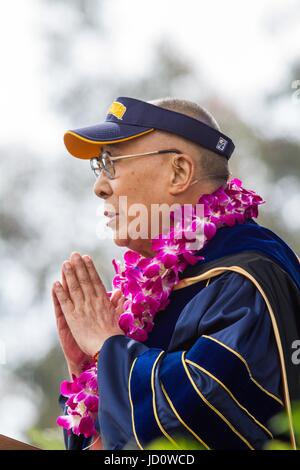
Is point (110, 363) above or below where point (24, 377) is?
below

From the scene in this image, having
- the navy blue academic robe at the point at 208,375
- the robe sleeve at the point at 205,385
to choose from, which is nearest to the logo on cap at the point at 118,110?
the navy blue academic robe at the point at 208,375

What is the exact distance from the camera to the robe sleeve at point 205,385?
126 inches

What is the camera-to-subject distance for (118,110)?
412 cm

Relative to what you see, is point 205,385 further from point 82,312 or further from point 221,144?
point 221,144

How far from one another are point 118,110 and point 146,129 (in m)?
0.19

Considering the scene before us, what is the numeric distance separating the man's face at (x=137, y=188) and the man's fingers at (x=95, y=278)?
0.22m

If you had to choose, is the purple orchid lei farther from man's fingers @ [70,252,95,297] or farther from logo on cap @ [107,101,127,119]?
logo on cap @ [107,101,127,119]

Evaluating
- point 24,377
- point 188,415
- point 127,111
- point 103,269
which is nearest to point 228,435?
point 188,415

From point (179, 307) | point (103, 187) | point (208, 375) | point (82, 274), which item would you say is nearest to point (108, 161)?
point (103, 187)

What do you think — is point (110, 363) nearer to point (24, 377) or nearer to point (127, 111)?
point (127, 111)

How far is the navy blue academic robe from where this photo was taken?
10.5 ft

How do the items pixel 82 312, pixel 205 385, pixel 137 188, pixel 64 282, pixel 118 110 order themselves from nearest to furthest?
pixel 205 385 < pixel 82 312 < pixel 64 282 < pixel 137 188 < pixel 118 110
